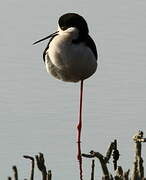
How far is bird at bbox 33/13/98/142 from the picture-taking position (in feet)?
20.1

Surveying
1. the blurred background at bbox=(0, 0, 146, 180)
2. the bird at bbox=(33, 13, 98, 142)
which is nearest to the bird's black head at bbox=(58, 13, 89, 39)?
the bird at bbox=(33, 13, 98, 142)

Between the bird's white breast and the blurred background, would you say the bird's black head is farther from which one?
the blurred background

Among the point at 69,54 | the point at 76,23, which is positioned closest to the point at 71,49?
the point at 69,54

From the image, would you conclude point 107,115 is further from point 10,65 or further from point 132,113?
point 10,65

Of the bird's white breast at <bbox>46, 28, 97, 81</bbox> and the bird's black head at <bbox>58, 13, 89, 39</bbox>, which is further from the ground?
the bird's black head at <bbox>58, 13, 89, 39</bbox>

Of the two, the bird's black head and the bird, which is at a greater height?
the bird's black head

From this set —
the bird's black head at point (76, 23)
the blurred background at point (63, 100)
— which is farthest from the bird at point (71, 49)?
the blurred background at point (63, 100)

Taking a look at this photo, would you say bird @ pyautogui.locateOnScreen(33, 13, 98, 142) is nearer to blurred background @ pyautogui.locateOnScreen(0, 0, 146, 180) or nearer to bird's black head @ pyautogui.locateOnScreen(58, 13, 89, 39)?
bird's black head @ pyautogui.locateOnScreen(58, 13, 89, 39)

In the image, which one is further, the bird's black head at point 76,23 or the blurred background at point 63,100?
the blurred background at point 63,100

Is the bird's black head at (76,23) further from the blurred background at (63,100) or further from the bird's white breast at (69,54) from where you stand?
the blurred background at (63,100)

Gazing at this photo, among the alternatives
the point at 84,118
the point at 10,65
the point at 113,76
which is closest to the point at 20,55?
the point at 10,65

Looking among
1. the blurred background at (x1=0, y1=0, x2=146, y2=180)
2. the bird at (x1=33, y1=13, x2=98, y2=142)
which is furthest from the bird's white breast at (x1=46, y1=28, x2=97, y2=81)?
the blurred background at (x1=0, y1=0, x2=146, y2=180)

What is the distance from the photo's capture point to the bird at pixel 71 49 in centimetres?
614

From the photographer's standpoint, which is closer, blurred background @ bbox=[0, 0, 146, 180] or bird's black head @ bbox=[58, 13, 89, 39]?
bird's black head @ bbox=[58, 13, 89, 39]
